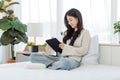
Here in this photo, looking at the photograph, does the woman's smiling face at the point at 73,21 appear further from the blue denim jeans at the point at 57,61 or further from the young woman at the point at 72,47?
the blue denim jeans at the point at 57,61

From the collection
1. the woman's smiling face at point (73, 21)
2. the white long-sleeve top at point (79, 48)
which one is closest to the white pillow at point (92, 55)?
the white long-sleeve top at point (79, 48)

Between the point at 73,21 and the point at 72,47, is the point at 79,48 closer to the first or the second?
the point at 72,47

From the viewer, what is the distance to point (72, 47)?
9.57ft

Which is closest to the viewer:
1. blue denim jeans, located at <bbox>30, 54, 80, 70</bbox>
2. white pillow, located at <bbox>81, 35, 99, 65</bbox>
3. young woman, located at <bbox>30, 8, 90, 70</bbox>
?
blue denim jeans, located at <bbox>30, 54, 80, 70</bbox>

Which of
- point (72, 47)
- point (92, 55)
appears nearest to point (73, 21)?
point (72, 47)

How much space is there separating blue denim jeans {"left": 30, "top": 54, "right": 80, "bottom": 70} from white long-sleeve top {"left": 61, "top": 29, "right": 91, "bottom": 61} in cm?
7

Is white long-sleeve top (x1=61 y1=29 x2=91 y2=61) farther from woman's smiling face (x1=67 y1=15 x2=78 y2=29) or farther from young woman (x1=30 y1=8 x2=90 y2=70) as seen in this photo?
woman's smiling face (x1=67 y1=15 x2=78 y2=29)

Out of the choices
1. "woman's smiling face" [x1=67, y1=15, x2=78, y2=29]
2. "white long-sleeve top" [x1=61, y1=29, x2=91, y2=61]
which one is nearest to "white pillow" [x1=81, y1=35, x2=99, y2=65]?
"white long-sleeve top" [x1=61, y1=29, x2=91, y2=61]

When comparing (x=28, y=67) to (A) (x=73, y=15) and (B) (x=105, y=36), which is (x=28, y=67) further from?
(B) (x=105, y=36)

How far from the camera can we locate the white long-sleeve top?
2.89 m

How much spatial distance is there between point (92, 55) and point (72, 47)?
0.24 meters

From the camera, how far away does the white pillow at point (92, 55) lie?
2.96 metres

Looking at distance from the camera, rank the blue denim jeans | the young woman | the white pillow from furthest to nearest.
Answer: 1. the white pillow
2. the young woman
3. the blue denim jeans

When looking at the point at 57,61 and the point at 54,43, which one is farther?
the point at 54,43
